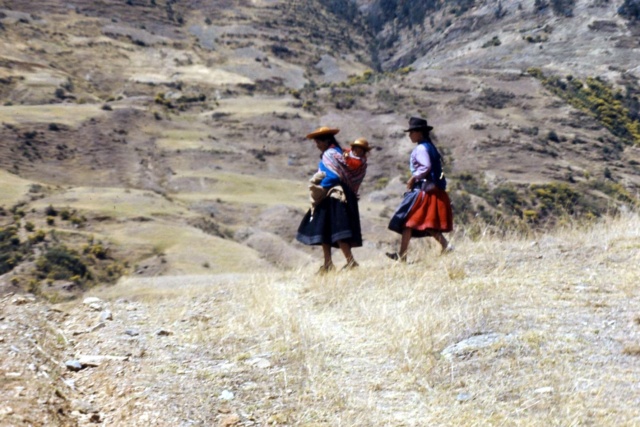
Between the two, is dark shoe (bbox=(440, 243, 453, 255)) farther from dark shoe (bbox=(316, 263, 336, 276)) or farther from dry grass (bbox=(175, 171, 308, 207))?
dry grass (bbox=(175, 171, 308, 207))

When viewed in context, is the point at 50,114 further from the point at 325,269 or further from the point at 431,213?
the point at 431,213

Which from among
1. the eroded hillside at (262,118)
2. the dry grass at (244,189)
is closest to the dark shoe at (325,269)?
the eroded hillside at (262,118)

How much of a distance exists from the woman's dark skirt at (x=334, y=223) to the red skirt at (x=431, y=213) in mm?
632

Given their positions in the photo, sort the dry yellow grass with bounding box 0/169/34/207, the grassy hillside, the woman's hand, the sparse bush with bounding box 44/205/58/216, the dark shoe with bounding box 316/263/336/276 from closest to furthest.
Result: the grassy hillside → the dark shoe with bounding box 316/263/336/276 → the woman's hand → the sparse bush with bounding box 44/205/58/216 → the dry yellow grass with bounding box 0/169/34/207

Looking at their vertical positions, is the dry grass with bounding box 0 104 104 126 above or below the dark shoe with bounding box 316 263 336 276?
above

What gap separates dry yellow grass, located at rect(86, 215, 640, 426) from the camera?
4.42m

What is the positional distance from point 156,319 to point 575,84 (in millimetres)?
59420

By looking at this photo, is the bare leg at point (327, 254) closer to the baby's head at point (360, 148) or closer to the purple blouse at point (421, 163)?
the baby's head at point (360, 148)

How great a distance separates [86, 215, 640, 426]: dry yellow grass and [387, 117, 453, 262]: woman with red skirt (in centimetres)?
69

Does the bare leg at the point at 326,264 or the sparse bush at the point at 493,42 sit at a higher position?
the sparse bush at the point at 493,42

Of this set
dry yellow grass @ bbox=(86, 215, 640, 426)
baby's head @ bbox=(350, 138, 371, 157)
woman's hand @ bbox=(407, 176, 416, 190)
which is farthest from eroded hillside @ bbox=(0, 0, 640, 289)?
dry yellow grass @ bbox=(86, 215, 640, 426)

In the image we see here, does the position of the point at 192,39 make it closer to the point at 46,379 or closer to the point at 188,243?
the point at 188,243

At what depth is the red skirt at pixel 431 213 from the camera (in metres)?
8.91

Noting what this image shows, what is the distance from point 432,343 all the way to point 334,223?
382 cm
